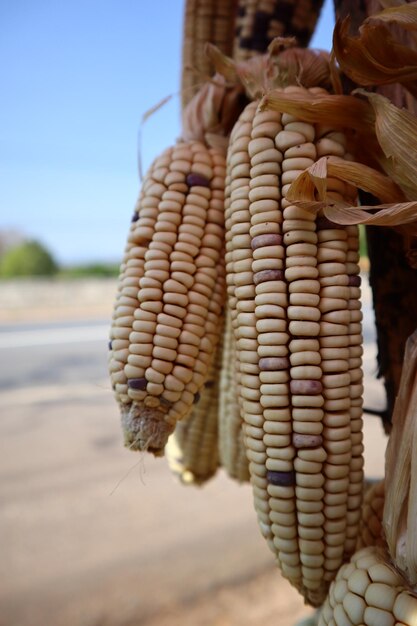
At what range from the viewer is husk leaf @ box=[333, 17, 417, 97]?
17.3 inches

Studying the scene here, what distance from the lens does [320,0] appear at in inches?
27.4

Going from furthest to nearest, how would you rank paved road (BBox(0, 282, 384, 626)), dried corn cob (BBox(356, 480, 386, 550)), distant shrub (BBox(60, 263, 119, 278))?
distant shrub (BBox(60, 263, 119, 278)) → paved road (BBox(0, 282, 384, 626)) → dried corn cob (BBox(356, 480, 386, 550))

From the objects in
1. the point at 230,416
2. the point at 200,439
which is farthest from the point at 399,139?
the point at 200,439

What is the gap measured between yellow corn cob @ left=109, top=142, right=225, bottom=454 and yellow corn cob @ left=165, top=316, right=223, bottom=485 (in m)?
0.18

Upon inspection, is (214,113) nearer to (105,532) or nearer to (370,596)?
(370,596)

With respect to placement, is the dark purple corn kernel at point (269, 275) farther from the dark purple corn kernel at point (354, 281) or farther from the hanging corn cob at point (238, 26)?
the hanging corn cob at point (238, 26)

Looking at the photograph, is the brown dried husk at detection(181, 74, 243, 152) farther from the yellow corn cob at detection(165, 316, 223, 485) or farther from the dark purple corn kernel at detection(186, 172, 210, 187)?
the yellow corn cob at detection(165, 316, 223, 485)

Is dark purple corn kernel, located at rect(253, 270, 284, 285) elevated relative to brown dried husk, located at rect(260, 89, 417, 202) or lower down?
lower down

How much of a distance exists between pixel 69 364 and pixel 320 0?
3.30 metres

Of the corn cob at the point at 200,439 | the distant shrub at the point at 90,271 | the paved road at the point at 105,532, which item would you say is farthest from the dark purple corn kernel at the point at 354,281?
the distant shrub at the point at 90,271

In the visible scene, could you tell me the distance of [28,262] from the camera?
33.5 ft

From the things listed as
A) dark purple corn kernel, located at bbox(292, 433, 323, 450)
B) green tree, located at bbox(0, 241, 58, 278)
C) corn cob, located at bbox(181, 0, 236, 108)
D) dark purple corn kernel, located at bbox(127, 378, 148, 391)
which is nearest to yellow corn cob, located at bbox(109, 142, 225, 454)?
dark purple corn kernel, located at bbox(127, 378, 148, 391)

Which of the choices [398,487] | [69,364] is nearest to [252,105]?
[398,487]

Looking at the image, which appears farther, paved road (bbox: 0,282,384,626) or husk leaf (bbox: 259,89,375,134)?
paved road (bbox: 0,282,384,626)
